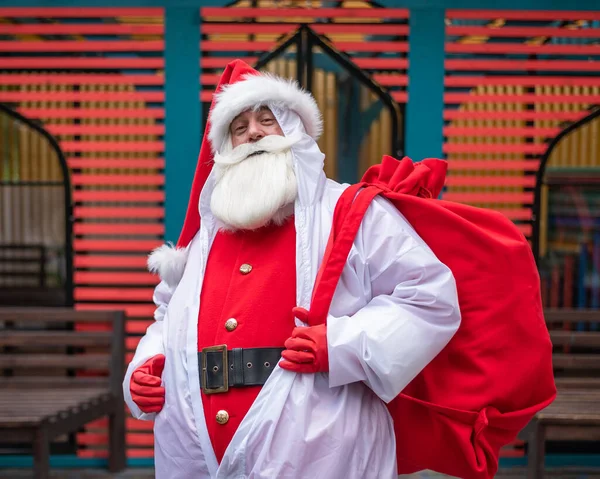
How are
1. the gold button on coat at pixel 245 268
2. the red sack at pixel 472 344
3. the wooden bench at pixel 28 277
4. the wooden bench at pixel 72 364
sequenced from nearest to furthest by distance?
the red sack at pixel 472 344 → the gold button on coat at pixel 245 268 → the wooden bench at pixel 72 364 → the wooden bench at pixel 28 277

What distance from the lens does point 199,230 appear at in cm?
248

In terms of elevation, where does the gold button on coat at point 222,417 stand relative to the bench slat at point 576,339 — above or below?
above

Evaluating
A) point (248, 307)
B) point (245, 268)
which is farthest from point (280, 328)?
point (245, 268)

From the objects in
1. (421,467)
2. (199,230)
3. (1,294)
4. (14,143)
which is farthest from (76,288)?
(421,467)

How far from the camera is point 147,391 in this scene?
2158mm

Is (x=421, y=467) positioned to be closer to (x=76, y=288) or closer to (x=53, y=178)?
(x=76, y=288)

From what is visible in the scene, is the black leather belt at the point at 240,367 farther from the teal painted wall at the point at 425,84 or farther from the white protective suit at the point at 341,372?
the teal painted wall at the point at 425,84

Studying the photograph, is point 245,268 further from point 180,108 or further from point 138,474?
point 138,474

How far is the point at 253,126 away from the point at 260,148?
0.11 metres

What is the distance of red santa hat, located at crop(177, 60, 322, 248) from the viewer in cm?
232

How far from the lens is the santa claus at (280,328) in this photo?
74.7 inches

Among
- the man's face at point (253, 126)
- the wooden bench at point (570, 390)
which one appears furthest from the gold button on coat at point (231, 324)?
the wooden bench at point (570, 390)

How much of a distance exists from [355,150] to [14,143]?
226cm

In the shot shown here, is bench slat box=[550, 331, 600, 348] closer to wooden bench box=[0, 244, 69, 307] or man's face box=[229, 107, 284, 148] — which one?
man's face box=[229, 107, 284, 148]
